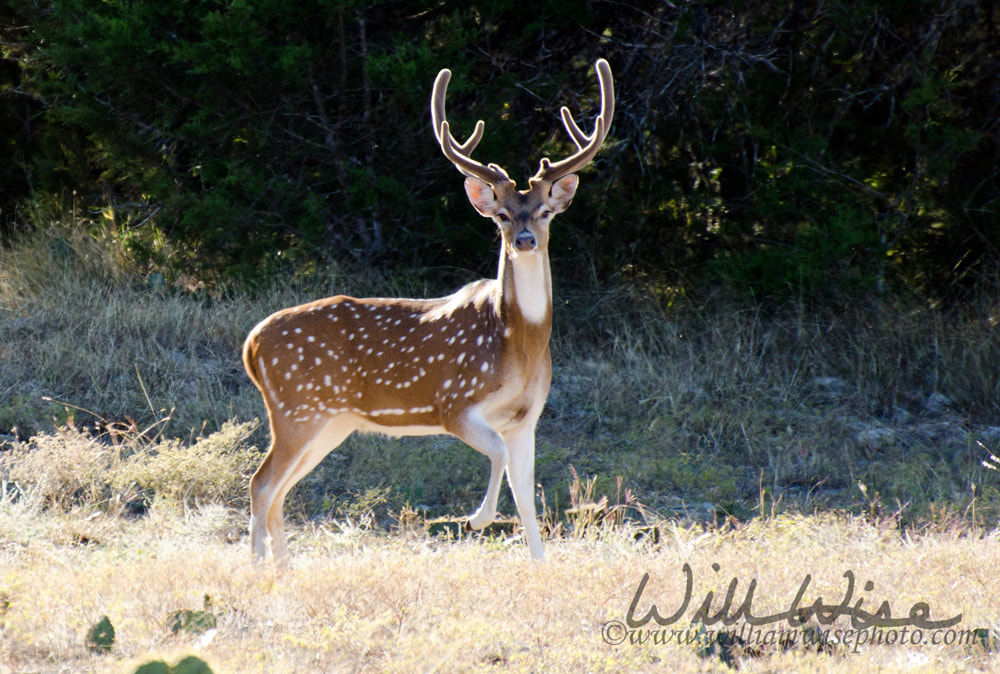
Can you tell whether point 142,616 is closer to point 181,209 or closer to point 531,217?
Result: point 531,217

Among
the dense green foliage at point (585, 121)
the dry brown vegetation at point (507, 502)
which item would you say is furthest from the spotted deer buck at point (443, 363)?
the dense green foliage at point (585, 121)

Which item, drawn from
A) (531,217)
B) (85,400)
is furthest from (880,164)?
(85,400)

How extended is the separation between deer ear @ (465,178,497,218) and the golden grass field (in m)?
1.74

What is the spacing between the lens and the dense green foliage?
30.1 ft

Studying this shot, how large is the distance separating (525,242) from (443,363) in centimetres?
81

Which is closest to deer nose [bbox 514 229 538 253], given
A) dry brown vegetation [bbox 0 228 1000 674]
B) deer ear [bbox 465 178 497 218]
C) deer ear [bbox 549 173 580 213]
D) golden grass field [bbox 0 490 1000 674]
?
deer ear [bbox 549 173 580 213]

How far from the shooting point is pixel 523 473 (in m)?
5.93

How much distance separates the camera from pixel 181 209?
33.3 feet

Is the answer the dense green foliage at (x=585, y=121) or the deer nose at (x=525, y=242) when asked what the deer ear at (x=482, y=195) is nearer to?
the deer nose at (x=525, y=242)

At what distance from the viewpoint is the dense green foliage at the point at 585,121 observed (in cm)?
918

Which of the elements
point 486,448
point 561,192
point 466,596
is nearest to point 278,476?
point 486,448

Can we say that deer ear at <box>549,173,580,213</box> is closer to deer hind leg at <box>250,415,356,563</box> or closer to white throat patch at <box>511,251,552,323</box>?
white throat patch at <box>511,251,552,323</box>

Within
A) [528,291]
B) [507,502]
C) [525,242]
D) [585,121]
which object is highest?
[585,121]

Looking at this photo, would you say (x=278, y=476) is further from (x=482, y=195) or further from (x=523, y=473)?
(x=482, y=195)
